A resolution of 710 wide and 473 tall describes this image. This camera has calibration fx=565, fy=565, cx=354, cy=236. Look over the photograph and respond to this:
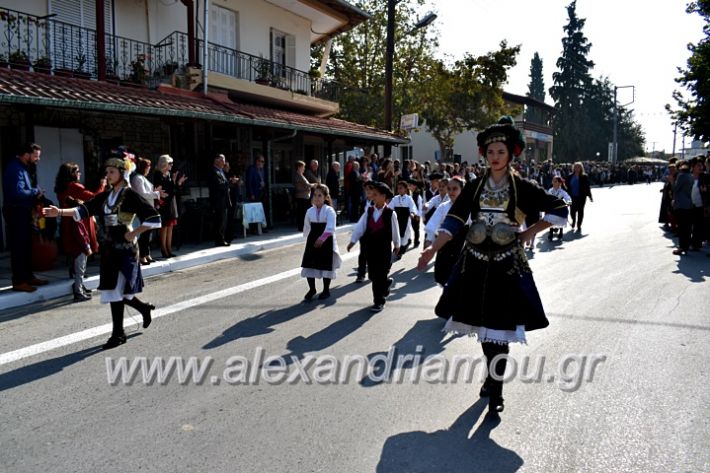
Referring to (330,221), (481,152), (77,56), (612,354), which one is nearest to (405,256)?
(330,221)

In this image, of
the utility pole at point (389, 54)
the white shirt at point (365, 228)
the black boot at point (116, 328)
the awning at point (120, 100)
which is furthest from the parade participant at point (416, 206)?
the utility pole at point (389, 54)

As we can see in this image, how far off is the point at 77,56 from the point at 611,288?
12.2 m

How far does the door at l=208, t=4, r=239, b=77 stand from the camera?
16.9 meters

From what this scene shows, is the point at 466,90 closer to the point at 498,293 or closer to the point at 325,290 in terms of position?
the point at 325,290

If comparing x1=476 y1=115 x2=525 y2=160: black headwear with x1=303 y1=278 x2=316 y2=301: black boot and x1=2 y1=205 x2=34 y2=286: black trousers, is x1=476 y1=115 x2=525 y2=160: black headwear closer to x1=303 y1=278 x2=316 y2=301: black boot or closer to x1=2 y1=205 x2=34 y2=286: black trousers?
x1=303 y1=278 x2=316 y2=301: black boot

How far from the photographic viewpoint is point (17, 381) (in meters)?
4.50

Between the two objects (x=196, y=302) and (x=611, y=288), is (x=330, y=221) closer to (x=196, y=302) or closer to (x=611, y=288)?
(x=196, y=302)

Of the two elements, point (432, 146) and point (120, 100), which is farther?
point (432, 146)

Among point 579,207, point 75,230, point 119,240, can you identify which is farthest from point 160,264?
point 579,207

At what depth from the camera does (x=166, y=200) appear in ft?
33.2

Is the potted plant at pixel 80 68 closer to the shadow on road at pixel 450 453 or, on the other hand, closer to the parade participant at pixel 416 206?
the parade participant at pixel 416 206

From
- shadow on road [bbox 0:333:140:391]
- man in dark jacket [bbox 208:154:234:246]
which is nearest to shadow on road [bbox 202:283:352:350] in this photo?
shadow on road [bbox 0:333:140:391]

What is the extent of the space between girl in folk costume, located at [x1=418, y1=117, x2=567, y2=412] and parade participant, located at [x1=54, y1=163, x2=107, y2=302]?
5.04m

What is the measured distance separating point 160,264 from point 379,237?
422 cm
